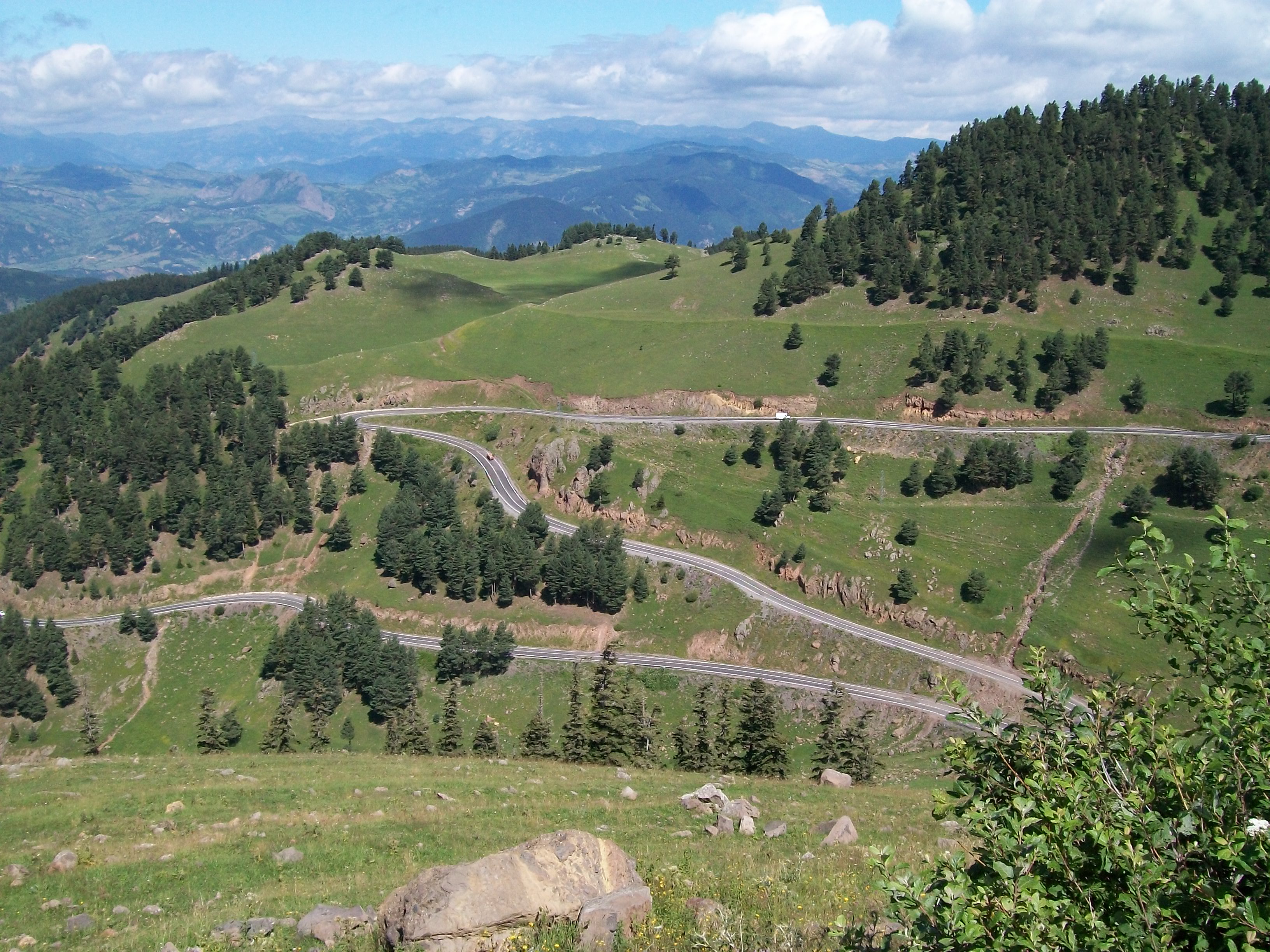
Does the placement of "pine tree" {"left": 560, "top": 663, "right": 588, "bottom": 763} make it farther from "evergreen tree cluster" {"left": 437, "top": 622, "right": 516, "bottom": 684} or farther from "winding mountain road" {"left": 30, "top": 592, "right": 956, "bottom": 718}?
"evergreen tree cluster" {"left": 437, "top": 622, "right": 516, "bottom": 684}

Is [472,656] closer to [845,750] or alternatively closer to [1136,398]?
[845,750]

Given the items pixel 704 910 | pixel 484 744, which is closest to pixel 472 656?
pixel 484 744

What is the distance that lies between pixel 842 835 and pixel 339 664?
311ft

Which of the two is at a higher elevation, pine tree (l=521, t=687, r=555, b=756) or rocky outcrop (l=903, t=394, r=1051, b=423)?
rocky outcrop (l=903, t=394, r=1051, b=423)

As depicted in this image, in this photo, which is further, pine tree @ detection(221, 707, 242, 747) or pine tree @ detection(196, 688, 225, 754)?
pine tree @ detection(221, 707, 242, 747)

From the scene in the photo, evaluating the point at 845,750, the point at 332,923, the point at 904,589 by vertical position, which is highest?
the point at 332,923

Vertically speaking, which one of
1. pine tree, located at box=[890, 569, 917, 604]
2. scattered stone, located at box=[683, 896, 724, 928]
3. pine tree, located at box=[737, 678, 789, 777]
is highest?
scattered stone, located at box=[683, 896, 724, 928]

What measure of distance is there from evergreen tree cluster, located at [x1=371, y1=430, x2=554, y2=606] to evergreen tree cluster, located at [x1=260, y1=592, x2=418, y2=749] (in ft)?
39.6

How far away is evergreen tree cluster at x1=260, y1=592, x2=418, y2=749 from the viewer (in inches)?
4151

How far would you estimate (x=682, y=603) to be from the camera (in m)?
114

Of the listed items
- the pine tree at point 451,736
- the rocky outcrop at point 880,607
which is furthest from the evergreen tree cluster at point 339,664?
the rocky outcrop at point 880,607

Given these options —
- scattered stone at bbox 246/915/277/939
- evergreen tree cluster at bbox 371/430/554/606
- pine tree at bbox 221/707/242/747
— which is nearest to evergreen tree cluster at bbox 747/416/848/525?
evergreen tree cluster at bbox 371/430/554/606

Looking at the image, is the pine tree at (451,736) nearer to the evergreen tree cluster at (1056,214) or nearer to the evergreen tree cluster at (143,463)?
the evergreen tree cluster at (143,463)

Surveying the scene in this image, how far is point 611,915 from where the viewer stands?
1769 centimetres
